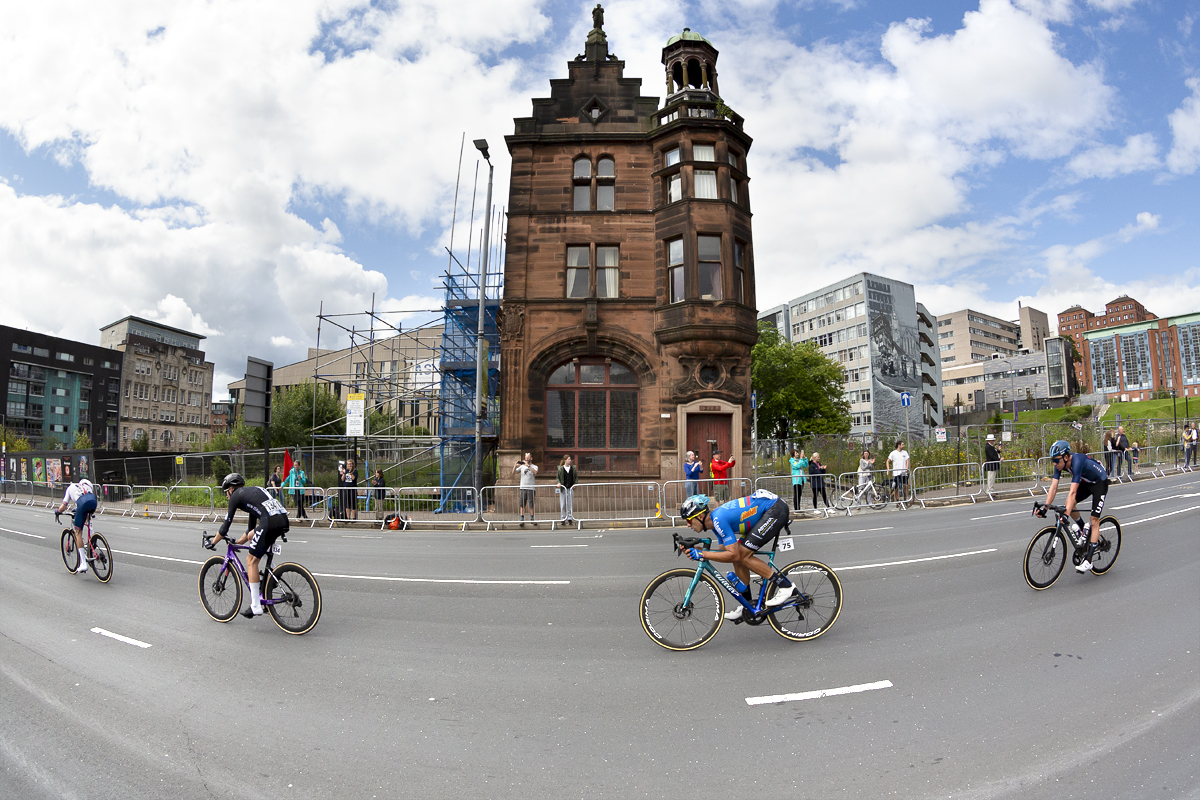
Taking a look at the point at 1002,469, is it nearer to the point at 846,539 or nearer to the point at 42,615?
the point at 846,539

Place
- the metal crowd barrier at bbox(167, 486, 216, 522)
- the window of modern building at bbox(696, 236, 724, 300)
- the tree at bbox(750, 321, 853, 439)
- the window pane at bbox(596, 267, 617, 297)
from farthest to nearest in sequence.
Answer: the tree at bbox(750, 321, 853, 439) → the metal crowd barrier at bbox(167, 486, 216, 522) → the window pane at bbox(596, 267, 617, 297) → the window of modern building at bbox(696, 236, 724, 300)

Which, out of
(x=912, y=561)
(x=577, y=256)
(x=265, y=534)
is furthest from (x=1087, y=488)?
(x=577, y=256)

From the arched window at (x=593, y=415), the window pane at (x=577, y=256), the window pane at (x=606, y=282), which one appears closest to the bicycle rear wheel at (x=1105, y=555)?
the arched window at (x=593, y=415)

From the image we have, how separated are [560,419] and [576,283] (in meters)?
4.76

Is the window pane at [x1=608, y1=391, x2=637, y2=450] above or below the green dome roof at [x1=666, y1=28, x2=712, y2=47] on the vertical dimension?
below

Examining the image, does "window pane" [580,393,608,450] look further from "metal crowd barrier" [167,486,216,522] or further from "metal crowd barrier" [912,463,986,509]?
"metal crowd barrier" [167,486,216,522]

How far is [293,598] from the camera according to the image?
6.47 meters

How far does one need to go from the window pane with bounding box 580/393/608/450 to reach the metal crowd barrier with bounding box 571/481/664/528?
228 centimetres

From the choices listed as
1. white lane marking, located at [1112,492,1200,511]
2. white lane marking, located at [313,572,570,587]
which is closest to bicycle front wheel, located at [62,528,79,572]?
white lane marking, located at [313,572,570,587]

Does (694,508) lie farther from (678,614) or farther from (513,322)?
(513,322)

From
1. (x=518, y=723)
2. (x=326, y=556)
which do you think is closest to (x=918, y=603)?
(x=518, y=723)

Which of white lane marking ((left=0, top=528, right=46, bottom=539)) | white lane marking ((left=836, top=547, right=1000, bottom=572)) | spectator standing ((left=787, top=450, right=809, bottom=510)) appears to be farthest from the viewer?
spectator standing ((left=787, top=450, right=809, bottom=510))

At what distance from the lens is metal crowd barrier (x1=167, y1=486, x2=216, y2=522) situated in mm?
23697

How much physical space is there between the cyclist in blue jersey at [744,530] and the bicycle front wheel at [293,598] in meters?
3.87
